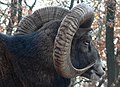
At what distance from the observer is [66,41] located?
6418 mm

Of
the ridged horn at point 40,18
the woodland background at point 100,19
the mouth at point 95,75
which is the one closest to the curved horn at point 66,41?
the mouth at point 95,75

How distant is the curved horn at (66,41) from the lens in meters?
6.38

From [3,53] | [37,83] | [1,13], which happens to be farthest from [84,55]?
[1,13]

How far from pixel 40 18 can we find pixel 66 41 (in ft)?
4.42

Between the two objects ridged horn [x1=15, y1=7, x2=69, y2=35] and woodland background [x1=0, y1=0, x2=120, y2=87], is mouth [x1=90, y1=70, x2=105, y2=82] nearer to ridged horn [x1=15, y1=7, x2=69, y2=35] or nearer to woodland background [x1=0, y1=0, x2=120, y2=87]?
ridged horn [x1=15, y1=7, x2=69, y2=35]

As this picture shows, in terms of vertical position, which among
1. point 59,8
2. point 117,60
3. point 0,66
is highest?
point 59,8

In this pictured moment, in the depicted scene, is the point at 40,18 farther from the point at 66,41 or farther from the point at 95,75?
the point at 95,75

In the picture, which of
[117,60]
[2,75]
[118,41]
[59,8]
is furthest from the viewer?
[118,41]

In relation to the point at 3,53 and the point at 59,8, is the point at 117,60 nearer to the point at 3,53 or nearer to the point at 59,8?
the point at 59,8

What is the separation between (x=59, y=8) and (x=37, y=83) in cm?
174

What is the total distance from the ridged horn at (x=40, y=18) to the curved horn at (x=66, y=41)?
766 mm

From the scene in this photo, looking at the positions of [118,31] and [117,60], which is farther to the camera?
[118,31]

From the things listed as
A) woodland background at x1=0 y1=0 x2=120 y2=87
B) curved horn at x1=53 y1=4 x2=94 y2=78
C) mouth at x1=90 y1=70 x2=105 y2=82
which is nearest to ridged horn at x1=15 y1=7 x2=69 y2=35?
curved horn at x1=53 y1=4 x2=94 y2=78

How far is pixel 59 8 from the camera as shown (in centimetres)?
755
